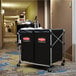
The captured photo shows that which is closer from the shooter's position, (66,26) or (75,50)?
(75,50)

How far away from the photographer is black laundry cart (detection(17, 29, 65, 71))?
405 cm

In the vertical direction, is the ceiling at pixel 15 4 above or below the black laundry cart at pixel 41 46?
above

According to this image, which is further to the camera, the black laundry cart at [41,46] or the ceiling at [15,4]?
the ceiling at [15,4]

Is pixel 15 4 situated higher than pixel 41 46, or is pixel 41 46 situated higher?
pixel 15 4

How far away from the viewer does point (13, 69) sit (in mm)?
4203

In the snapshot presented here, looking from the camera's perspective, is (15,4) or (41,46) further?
(15,4)

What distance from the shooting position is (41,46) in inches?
164

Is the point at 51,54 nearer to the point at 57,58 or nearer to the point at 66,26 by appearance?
the point at 57,58

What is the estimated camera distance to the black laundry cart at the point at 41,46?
4.05 m

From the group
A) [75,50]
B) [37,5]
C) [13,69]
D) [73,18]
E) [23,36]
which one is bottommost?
[13,69]

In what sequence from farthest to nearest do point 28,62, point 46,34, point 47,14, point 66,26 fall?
point 47,14
point 66,26
point 28,62
point 46,34

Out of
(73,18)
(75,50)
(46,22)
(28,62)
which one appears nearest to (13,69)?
(28,62)

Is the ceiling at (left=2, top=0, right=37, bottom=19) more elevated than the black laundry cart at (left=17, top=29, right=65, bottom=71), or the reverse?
the ceiling at (left=2, top=0, right=37, bottom=19)

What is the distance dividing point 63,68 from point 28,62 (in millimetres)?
792
